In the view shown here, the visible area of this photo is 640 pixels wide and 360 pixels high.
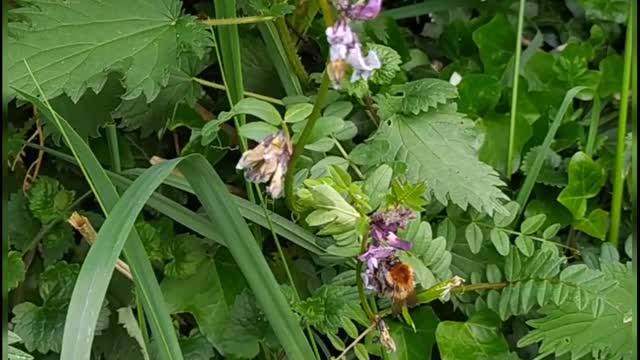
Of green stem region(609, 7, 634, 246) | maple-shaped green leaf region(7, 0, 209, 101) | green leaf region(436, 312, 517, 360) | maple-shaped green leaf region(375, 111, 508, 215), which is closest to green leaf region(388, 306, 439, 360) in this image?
green leaf region(436, 312, 517, 360)

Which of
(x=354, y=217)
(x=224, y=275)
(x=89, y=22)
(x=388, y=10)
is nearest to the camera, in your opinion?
(x=354, y=217)

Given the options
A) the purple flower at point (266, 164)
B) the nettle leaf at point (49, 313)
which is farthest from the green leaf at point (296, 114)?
the nettle leaf at point (49, 313)

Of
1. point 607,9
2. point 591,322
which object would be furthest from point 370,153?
point 607,9

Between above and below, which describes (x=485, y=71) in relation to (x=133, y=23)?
below

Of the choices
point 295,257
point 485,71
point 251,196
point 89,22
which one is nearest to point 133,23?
point 89,22

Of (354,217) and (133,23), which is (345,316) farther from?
(133,23)

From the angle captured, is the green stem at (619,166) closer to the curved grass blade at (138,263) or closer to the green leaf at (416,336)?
the green leaf at (416,336)

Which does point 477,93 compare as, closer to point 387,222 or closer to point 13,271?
point 387,222
